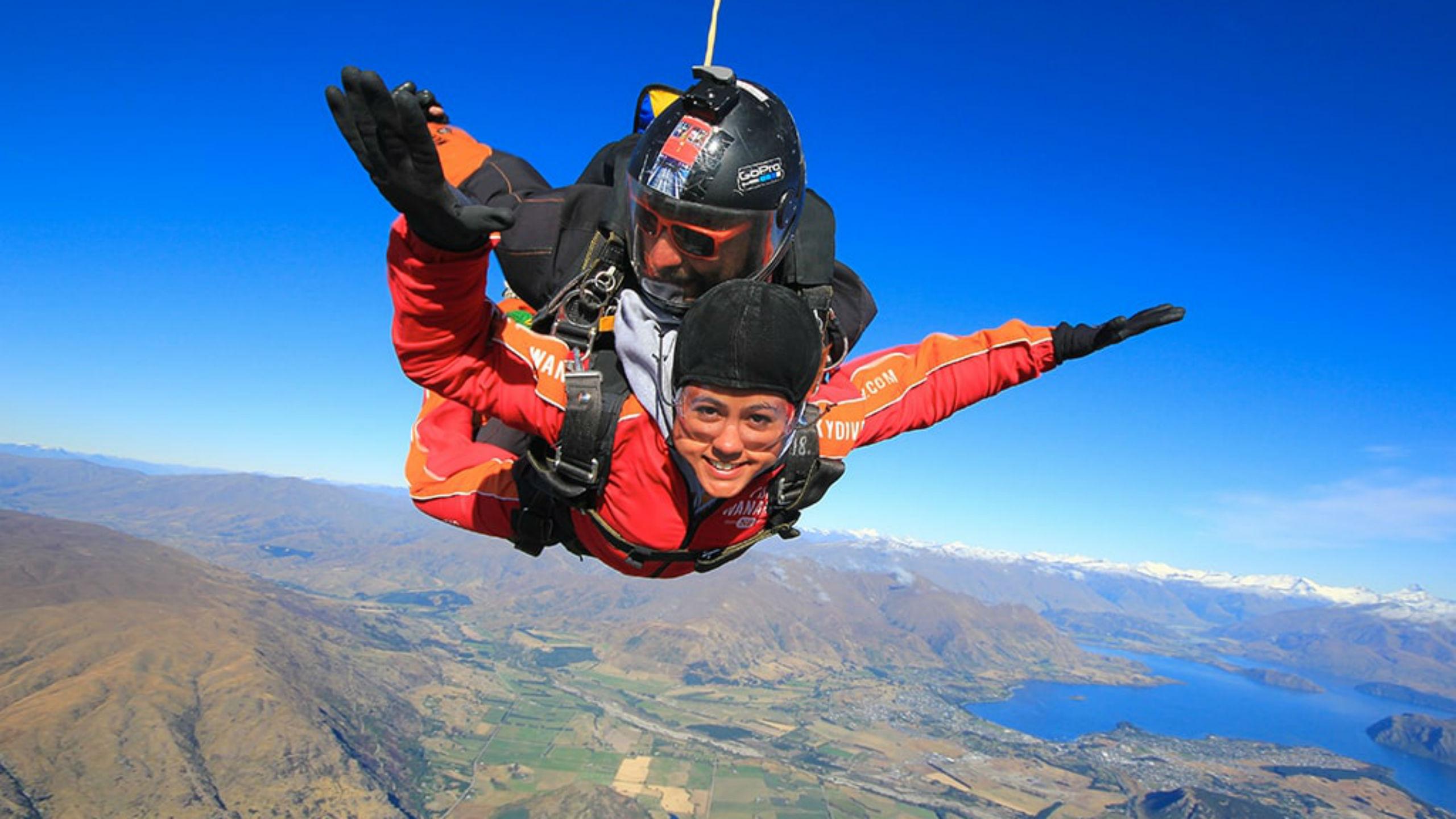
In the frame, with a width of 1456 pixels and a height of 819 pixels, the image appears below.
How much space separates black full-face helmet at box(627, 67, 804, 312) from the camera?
2494 millimetres

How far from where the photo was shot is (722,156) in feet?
8.32

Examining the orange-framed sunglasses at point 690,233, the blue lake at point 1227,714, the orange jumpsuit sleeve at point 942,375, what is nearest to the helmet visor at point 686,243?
the orange-framed sunglasses at point 690,233

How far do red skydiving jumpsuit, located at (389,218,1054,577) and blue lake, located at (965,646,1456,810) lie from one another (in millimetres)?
121427

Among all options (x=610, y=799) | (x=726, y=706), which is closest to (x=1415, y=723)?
(x=726, y=706)

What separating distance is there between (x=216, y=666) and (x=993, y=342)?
107 metres

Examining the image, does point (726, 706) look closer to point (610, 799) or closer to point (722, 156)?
point (610, 799)

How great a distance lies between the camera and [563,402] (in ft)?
7.88

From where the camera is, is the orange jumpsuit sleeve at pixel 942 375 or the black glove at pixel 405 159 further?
the orange jumpsuit sleeve at pixel 942 375

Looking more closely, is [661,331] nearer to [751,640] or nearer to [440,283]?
[440,283]

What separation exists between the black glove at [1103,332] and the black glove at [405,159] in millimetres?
2521

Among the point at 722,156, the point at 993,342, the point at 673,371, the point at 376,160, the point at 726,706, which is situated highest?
the point at 722,156

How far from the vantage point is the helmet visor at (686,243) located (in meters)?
2.49

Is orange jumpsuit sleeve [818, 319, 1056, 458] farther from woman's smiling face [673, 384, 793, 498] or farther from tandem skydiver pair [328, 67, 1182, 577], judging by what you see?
woman's smiling face [673, 384, 793, 498]

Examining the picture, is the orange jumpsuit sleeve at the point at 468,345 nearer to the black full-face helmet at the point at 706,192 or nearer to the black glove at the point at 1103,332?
the black full-face helmet at the point at 706,192
